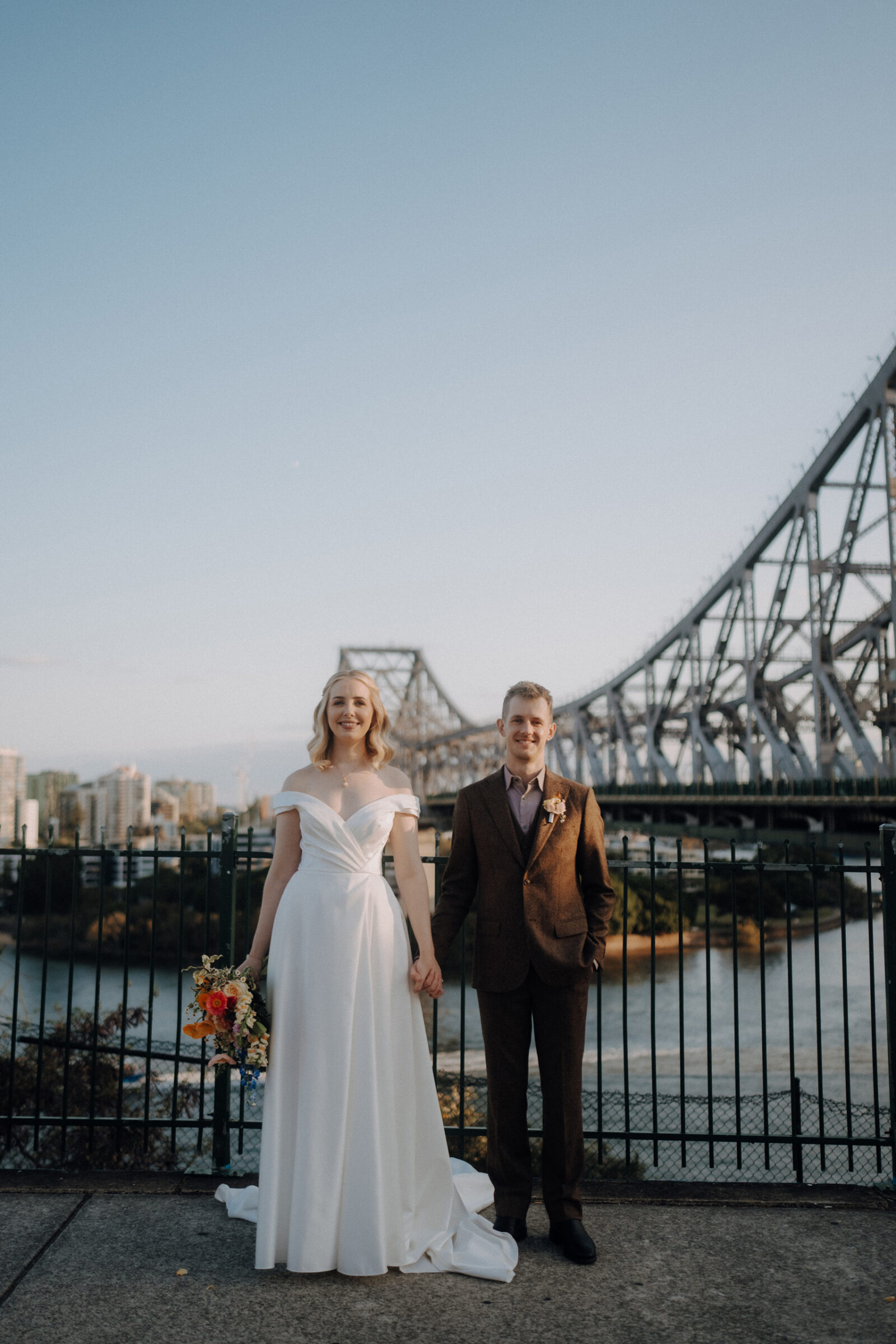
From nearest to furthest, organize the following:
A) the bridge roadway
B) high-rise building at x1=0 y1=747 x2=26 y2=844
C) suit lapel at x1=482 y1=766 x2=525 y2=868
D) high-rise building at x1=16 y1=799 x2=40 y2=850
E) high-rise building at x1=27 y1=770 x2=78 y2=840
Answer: suit lapel at x1=482 y1=766 x2=525 y2=868, high-rise building at x1=16 y1=799 x2=40 y2=850, the bridge roadway, high-rise building at x1=0 y1=747 x2=26 y2=844, high-rise building at x1=27 y1=770 x2=78 y2=840

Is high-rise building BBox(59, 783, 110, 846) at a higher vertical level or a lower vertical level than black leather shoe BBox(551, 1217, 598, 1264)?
lower

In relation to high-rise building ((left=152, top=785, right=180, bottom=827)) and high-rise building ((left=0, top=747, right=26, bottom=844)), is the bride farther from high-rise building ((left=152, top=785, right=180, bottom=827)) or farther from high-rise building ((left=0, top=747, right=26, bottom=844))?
high-rise building ((left=152, top=785, right=180, bottom=827))

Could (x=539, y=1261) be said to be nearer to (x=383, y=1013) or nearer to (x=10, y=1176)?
(x=383, y=1013)

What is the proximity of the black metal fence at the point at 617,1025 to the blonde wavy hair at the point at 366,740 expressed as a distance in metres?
0.64

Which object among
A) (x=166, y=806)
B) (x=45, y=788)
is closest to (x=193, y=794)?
(x=166, y=806)

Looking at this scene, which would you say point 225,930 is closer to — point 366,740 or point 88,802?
point 366,740

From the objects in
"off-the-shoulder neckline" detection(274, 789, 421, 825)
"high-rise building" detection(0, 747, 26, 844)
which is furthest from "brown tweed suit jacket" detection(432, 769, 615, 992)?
"high-rise building" detection(0, 747, 26, 844)

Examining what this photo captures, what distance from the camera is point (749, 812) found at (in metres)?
25.6

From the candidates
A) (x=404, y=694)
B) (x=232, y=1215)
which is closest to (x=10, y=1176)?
(x=232, y=1215)

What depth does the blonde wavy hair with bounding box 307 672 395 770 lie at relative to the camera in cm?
327

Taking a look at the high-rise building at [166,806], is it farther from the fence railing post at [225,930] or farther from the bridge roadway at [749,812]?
the fence railing post at [225,930]

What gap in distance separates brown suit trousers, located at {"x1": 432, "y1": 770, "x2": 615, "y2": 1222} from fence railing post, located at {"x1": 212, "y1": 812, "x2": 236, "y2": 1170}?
981mm

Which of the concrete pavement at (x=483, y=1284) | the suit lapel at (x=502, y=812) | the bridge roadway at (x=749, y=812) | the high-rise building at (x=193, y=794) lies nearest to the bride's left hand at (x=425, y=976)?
the suit lapel at (x=502, y=812)

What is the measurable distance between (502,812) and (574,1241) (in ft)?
4.51
